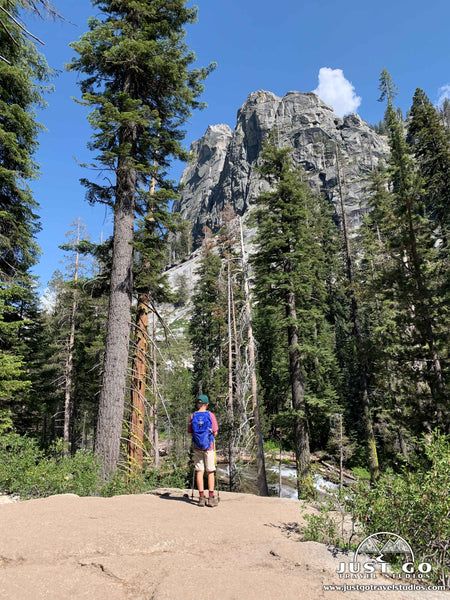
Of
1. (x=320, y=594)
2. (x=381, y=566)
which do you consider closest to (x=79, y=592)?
(x=320, y=594)

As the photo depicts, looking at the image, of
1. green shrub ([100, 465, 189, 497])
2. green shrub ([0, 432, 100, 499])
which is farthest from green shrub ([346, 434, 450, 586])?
green shrub ([0, 432, 100, 499])

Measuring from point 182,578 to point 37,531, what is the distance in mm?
1690

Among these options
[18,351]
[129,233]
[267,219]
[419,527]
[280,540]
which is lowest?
[280,540]

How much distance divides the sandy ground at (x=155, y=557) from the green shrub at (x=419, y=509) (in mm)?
500

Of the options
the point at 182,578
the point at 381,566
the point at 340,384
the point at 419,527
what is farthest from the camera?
the point at 340,384

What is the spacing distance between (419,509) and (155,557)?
8.18 feet

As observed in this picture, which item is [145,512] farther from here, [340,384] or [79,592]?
[340,384]

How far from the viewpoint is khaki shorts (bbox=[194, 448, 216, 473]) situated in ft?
17.7

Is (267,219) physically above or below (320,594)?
above

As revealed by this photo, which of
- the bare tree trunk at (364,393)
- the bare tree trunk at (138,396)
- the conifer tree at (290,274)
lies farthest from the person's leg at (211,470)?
the bare tree trunk at (364,393)

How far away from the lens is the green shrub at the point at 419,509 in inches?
118

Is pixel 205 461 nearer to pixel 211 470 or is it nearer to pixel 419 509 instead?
pixel 211 470

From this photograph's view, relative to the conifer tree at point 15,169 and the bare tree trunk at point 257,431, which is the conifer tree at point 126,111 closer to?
the conifer tree at point 15,169

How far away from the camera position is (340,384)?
1282 inches
